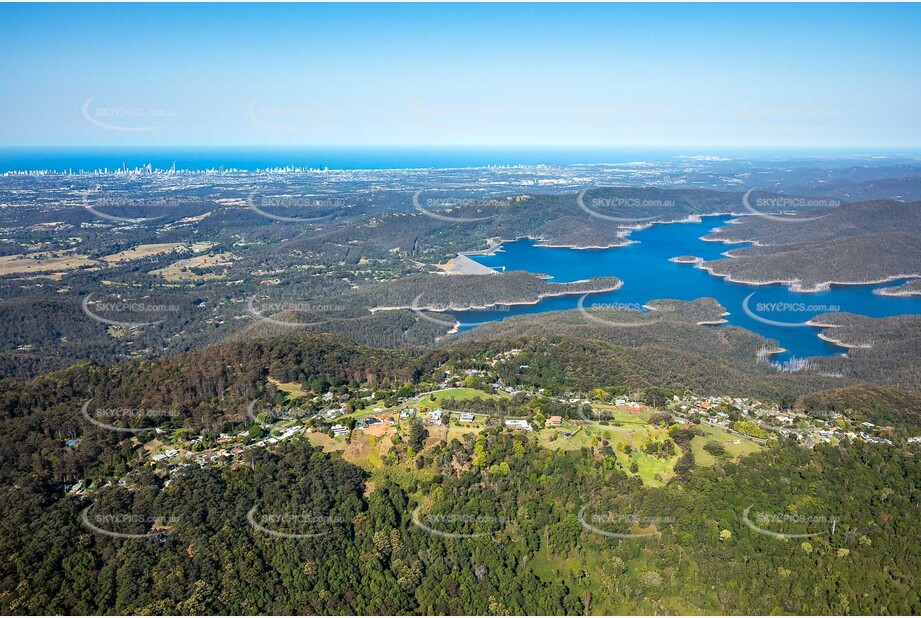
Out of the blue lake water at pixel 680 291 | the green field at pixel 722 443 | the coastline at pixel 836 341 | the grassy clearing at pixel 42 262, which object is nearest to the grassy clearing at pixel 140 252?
the grassy clearing at pixel 42 262

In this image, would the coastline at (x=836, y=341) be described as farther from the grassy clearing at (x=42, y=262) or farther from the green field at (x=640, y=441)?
the grassy clearing at (x=42, y=262)

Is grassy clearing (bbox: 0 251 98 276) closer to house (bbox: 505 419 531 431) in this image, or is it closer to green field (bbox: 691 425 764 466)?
house (bbox: 505 419 531 431)

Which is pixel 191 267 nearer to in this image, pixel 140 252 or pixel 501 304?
pixel 140 252

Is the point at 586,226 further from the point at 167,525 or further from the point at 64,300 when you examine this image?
the point at 167,525

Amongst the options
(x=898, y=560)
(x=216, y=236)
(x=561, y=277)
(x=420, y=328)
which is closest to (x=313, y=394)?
(x=898, y=560)

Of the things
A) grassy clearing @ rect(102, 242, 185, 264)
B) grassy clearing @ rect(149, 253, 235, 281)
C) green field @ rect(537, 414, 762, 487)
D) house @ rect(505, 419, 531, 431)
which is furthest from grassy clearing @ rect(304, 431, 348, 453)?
grassy clearing @ rect(102, 242, 185, 264)
